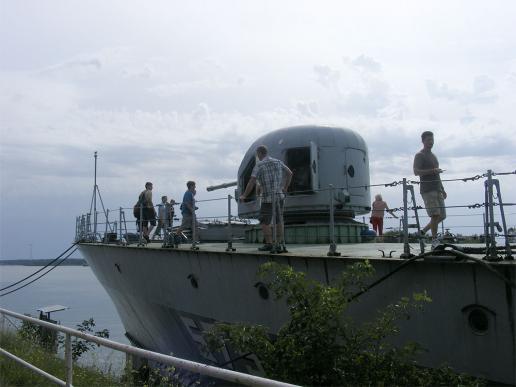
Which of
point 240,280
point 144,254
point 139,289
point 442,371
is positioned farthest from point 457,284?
Answer: point 139,289

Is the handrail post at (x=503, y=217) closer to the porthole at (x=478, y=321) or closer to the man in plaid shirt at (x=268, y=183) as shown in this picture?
the porthole at (x=478, y=321)

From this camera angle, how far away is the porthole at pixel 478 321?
5012 millimetres

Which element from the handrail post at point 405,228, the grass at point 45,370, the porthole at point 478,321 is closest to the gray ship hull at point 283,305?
the porthole at point 478,321

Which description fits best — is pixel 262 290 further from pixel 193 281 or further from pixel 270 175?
pixel 193 281

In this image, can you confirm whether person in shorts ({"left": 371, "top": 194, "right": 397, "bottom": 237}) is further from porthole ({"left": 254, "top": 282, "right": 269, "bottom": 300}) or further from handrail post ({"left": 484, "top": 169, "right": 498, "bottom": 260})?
handrail post ({"left": 484, "top": 169, "right": 498, "bottom": 260})

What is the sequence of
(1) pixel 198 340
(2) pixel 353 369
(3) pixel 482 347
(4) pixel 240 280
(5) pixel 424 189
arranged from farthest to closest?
(1) pixel 198 340 < (4) pixel 240 280 < (5) pixel 424 189 < (3) pixel 482 347 < (2) pixel 353 369

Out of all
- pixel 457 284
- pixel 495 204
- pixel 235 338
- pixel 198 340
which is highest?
pixel 495 204

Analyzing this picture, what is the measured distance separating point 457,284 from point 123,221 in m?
8.06

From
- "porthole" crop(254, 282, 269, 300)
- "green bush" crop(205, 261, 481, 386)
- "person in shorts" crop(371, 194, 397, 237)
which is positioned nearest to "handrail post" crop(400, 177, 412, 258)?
"green bush" crop(205, 261, 481, 386)

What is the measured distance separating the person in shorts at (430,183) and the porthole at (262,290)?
218 cm

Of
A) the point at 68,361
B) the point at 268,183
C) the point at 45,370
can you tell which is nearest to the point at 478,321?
the point at 268,183

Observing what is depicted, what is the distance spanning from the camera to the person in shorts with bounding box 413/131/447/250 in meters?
6.35

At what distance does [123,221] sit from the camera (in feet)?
37.8

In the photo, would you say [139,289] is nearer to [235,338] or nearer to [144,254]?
[144,254]
